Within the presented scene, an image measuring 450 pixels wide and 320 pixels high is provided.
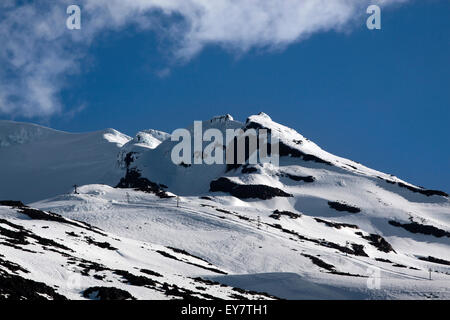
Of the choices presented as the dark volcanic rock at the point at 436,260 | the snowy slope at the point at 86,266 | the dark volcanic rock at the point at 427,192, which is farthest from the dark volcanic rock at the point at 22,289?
the dark volcanic rock at the point at 427,192

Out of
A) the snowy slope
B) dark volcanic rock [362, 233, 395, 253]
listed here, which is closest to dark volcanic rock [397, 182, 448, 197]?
dark volcanic rock [362, 233, 395, 253]

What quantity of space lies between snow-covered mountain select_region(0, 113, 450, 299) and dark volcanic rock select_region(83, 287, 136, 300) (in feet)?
5.52

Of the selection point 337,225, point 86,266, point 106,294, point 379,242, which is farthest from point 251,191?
point 106,294

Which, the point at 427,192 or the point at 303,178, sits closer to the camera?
the point at 427,192

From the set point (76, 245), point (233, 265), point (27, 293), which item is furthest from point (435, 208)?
point (27, 293)

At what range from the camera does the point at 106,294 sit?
4334 cm

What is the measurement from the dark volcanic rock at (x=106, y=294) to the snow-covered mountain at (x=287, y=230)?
1681mm

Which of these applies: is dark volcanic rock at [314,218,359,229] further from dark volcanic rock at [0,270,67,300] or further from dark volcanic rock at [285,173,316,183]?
dark volcanic rock at [0,270,67,300]

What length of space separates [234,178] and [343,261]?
284 feet

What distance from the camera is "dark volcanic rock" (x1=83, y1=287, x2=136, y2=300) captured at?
4316cm

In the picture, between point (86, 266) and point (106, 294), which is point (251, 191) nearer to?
point (86, 266)

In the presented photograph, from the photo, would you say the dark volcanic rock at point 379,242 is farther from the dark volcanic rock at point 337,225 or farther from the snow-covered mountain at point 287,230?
the dark volcanic rock at point 337,225

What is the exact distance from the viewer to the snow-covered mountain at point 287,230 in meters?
67.4

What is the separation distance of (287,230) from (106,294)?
85295mm
